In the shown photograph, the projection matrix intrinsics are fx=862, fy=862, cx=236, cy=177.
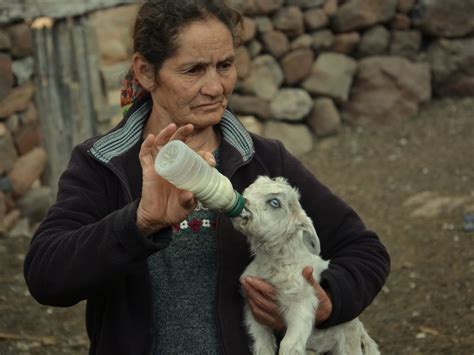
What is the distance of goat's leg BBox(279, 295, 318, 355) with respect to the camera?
300 cm

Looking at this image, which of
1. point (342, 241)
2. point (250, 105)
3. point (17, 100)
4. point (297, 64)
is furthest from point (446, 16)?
point (342, 241)

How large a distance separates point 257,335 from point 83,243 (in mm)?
753

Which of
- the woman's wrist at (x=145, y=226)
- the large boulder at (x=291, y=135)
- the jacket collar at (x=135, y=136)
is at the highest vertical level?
the woman's wrist at (x=145, y=226)

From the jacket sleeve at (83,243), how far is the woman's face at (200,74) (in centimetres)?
36

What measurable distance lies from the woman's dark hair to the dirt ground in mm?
2727

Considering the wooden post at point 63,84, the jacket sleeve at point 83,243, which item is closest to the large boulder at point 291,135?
the wooden post at point 63,84

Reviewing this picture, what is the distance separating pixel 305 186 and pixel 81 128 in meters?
4.62

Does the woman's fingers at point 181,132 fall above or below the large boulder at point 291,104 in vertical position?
above

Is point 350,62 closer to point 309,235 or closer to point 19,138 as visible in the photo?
point 19,138

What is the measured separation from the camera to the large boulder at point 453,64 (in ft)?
33.6

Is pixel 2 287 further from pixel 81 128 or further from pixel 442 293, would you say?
pixel 442 293

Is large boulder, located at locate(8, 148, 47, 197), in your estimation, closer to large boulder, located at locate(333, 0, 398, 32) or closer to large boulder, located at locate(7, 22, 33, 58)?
large boulder, located at locate(7, 22, 33, 58)

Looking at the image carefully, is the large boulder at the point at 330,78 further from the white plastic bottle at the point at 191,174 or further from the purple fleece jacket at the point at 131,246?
the white plastic bottle at the point at 191,174

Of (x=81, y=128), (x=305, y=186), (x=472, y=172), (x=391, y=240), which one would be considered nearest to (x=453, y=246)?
(x=391, y=240)
